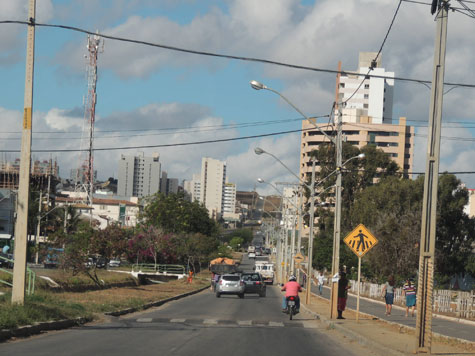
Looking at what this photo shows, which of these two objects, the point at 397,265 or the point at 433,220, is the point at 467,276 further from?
the point at 433,220

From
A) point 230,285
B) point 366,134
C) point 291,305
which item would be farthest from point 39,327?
point 366,134

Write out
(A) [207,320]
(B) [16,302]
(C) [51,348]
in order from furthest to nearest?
(A) [207,320] → (B) [16,302] → (C) [51,348]

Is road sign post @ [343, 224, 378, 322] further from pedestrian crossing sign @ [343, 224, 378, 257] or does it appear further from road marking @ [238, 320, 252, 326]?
road marking @ [238, 320, 252, 326]

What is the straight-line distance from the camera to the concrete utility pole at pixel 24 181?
18.1 metres

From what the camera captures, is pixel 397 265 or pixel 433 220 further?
pixel 397 265

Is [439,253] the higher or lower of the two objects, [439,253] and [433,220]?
the lower

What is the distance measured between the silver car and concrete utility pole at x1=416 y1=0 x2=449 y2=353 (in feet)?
111

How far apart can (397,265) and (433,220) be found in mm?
46655

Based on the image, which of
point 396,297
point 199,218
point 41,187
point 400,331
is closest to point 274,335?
point 400,331

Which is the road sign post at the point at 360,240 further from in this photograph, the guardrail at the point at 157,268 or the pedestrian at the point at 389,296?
the guardrail at the point at 157,268

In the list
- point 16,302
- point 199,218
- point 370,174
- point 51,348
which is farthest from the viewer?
point 199,218

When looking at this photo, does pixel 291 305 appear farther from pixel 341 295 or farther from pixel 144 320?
pixel 144 320

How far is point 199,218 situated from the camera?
103312 mm

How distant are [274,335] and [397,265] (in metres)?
42.1
